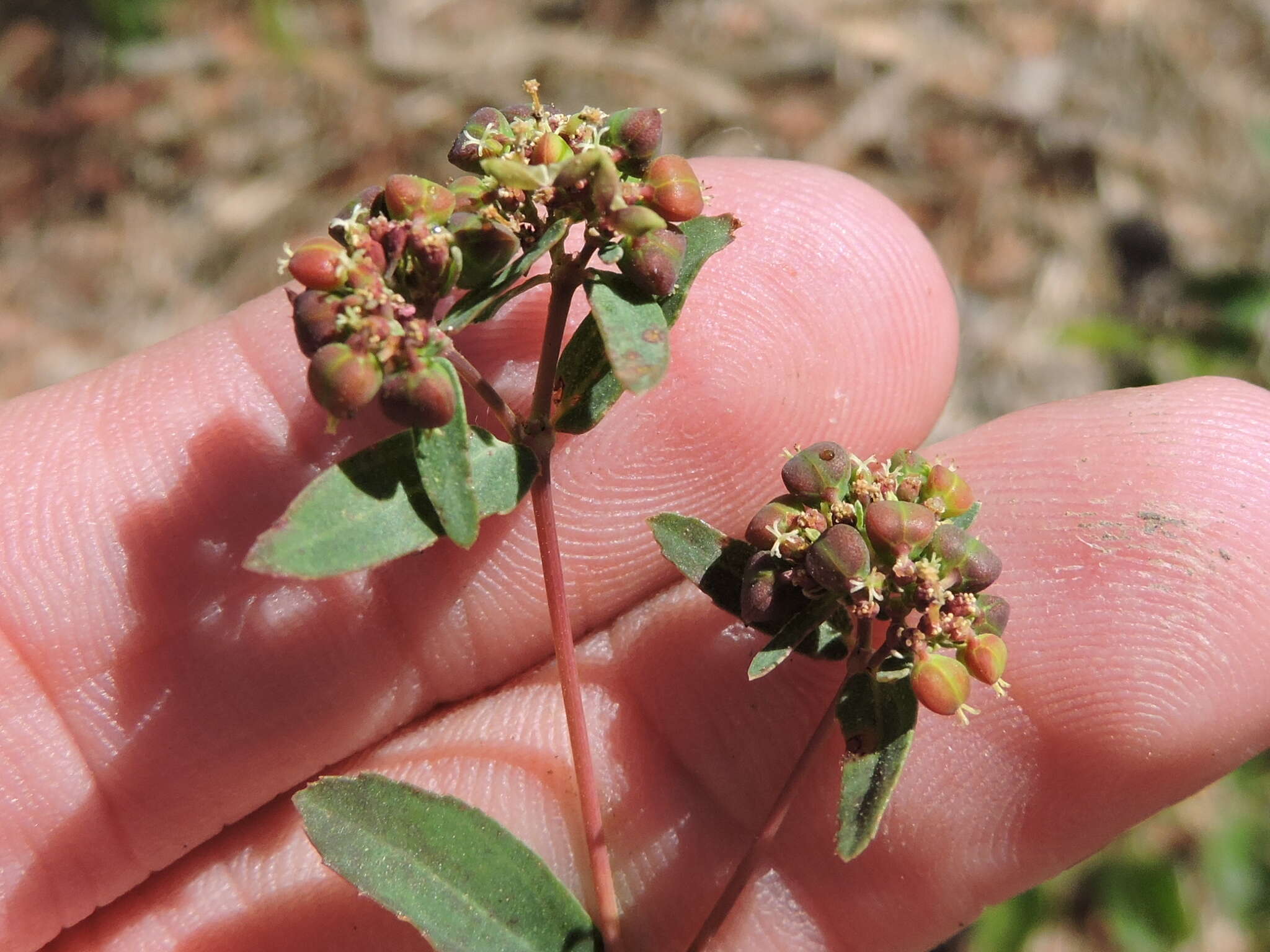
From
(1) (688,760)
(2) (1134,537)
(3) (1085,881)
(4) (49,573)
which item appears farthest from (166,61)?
(3) (1085,881)

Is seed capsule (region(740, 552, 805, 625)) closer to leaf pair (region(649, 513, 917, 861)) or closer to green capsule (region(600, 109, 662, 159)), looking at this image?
leaf pair (region(649, 513, 917, 861))

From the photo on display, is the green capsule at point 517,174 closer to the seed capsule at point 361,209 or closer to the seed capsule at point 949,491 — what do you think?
the seed capsule at point 361,209

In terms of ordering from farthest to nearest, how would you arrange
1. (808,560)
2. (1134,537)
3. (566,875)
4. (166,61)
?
(166,61)
(566,875)
(1134,537)
(808,560)

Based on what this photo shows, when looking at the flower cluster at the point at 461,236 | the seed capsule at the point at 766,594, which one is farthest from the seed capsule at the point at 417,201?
the seed capsule at the point at 766,594

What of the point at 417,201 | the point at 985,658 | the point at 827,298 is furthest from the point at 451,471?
the point at 827,298

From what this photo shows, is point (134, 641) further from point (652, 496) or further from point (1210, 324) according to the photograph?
point (1210, 324)

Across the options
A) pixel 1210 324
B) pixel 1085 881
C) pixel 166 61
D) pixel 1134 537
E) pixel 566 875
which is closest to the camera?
pixel 1134 537
